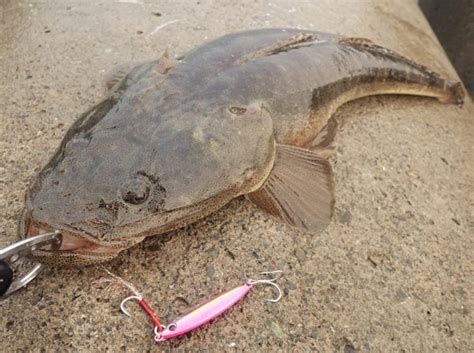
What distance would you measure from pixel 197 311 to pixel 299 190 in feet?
2.80

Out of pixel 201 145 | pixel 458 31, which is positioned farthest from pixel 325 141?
pixel 458 31

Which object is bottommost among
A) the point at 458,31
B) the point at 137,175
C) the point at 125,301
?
the point at 125,301

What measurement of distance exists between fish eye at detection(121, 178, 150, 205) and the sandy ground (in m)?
0.32

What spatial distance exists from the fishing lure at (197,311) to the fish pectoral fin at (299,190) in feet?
1.43

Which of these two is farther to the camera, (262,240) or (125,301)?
(262,240)

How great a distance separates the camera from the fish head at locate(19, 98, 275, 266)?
186cm

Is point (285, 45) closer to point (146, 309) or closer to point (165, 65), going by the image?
point (165, 65)

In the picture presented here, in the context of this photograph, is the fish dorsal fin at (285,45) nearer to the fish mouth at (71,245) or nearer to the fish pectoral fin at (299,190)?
the fish pectoral fin at (299,190)

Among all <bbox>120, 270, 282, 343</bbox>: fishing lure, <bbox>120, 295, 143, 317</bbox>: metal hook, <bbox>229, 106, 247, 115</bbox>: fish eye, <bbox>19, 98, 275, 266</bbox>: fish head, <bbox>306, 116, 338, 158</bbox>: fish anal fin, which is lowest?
<bbox>120, 295, 143, 317</bbox>: metal hook

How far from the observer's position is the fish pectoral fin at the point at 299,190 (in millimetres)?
2428

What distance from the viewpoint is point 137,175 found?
6.48 ft

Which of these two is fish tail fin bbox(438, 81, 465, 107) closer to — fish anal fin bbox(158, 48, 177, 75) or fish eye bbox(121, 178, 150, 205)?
fish anal fin bbox(158, 48, 177, 75)

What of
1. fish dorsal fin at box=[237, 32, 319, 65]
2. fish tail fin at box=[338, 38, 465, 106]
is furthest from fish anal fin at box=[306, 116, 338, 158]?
fish tail fin at box=[338, 38, 465, 106]

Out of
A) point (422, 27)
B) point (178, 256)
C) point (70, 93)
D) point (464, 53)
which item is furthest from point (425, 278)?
point (464, 53)
